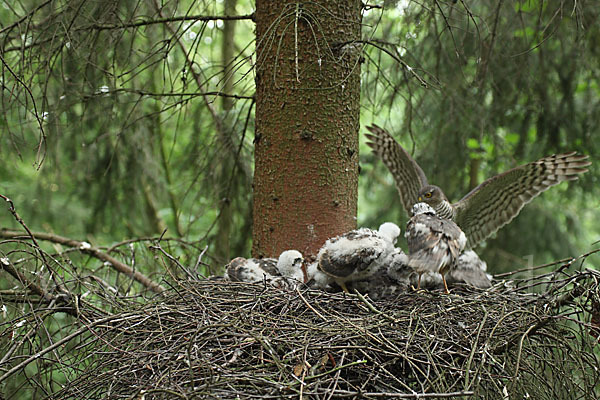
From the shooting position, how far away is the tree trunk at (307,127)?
8.79ft

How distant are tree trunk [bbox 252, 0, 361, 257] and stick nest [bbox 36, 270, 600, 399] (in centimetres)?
60

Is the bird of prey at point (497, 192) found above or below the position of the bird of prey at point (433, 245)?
above

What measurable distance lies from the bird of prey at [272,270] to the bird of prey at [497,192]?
148cm

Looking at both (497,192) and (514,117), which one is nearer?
(497,192)

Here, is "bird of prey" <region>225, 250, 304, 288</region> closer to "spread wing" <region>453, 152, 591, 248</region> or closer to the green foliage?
"spread wing" <region>453, 152, 591, 248</region>

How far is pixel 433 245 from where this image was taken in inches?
103

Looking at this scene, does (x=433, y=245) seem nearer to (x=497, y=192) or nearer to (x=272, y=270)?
(x=272, y=270)

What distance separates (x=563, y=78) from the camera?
4957 mm

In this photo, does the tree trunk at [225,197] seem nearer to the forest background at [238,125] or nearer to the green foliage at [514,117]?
the forest background at [238,125]

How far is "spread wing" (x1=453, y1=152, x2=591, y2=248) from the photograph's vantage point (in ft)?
12.3

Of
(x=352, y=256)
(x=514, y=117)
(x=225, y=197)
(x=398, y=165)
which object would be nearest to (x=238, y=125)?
(x=225, y=197)

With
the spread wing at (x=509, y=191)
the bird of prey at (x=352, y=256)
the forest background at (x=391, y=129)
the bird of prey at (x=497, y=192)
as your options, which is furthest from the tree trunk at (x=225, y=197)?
the spread wing at (x=509, y=191)

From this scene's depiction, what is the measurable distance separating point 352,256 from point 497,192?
1.80 metres

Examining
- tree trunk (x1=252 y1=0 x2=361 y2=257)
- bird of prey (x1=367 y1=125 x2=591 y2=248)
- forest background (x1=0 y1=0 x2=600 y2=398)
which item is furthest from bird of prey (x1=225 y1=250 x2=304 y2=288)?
bird of prey (x1=367 y1=125 x2=591 y2=248)
